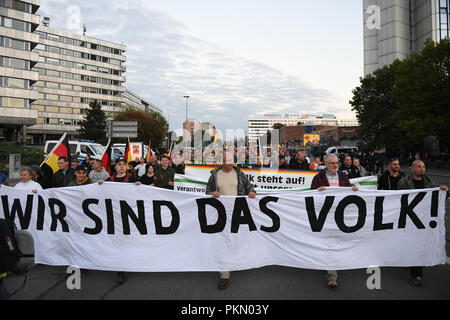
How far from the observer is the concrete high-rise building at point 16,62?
50.6 metres

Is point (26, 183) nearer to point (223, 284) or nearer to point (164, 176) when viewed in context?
point (164, 176)

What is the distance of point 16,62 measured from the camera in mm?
51875

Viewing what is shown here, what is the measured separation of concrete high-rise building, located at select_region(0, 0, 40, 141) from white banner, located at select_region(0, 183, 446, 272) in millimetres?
55437

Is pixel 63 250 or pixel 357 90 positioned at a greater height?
pixel 357 90

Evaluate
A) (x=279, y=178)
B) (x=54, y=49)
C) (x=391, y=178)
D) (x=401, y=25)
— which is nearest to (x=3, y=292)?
(x=391, y=178)

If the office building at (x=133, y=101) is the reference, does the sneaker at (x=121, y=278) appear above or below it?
below

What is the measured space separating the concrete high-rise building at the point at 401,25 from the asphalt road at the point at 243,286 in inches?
2505

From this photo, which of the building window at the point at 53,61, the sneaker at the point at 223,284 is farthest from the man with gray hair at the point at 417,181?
the building window at the point at 53,61

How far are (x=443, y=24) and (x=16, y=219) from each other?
230 ft

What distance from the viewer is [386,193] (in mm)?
4883

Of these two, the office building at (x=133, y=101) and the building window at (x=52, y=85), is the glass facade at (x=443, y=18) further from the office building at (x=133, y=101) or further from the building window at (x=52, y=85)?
the building window at (x=52, y=85)

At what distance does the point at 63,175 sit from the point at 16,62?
5518cm
